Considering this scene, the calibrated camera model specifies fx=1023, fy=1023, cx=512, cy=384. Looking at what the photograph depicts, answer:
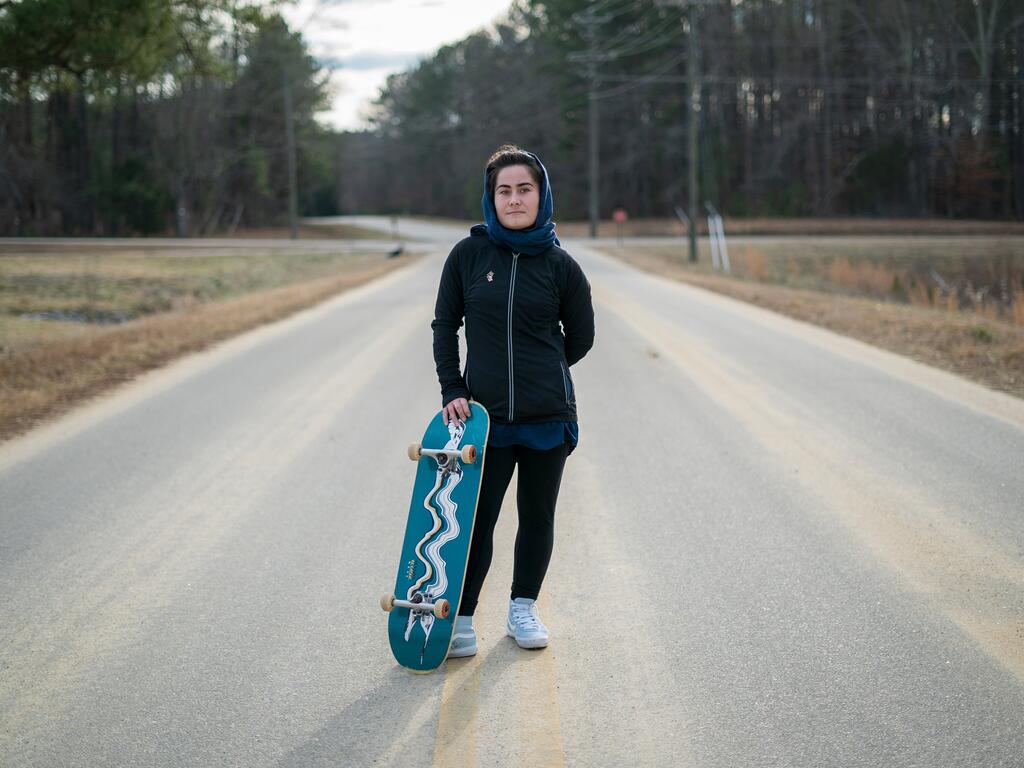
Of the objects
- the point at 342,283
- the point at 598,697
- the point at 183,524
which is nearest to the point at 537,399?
the point at 598,697

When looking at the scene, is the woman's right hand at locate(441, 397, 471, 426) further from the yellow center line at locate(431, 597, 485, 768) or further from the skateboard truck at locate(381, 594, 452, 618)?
the yellow center line at locate(431, 597, 485, 768)

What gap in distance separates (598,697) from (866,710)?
872 mm

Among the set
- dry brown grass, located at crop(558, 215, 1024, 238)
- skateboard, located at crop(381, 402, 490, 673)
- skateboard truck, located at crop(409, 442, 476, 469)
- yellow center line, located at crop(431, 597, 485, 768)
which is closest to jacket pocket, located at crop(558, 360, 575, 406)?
skateboard, located at crop(381, 402, 490, 673)

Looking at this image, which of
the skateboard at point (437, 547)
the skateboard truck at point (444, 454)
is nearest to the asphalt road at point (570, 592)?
the skateboard at point (437, 547)

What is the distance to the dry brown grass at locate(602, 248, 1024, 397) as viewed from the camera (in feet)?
34.1

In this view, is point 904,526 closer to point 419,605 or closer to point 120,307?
point 419,605

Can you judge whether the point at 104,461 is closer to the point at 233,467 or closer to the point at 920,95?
the point at 233,467

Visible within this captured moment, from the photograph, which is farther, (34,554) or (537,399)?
(34,554)

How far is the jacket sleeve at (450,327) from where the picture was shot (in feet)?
12.5

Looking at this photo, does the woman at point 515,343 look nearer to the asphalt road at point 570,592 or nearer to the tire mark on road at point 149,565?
the asphalt road at point 570,592

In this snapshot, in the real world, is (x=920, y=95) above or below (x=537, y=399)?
above

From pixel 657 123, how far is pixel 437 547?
6604cm

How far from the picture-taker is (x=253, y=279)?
27406mm

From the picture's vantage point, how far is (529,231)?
366 cm
